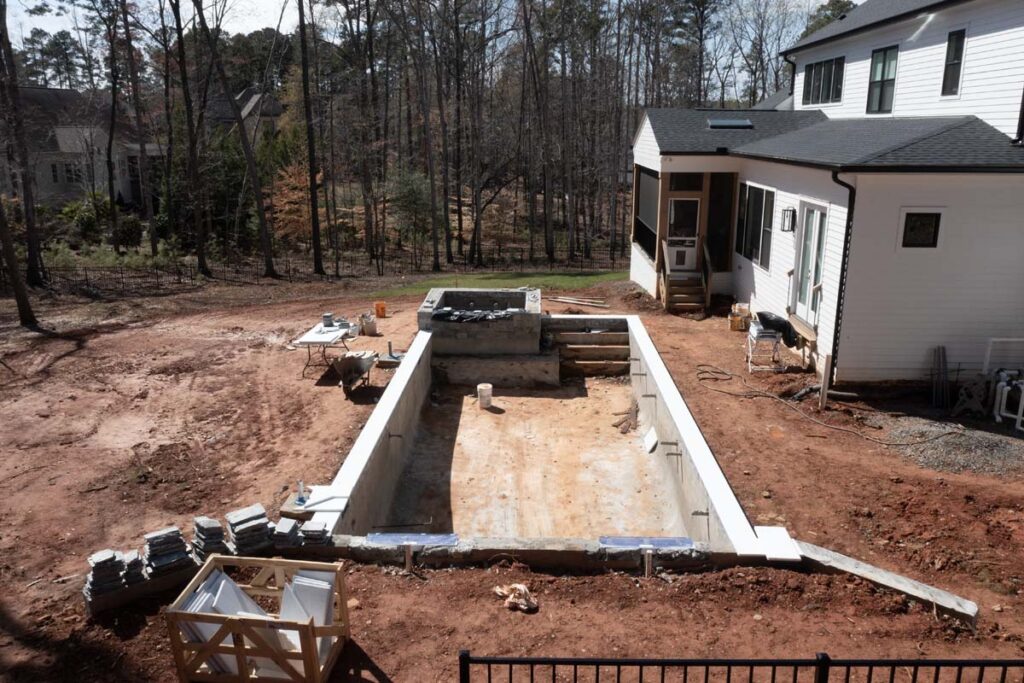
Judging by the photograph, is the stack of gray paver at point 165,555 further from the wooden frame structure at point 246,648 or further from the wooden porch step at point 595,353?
the wooden porch step at point 595,353

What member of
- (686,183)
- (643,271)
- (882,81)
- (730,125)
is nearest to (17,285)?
(643,271)

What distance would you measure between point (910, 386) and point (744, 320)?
Answer: 3.99 meters

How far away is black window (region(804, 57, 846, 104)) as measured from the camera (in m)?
16.5

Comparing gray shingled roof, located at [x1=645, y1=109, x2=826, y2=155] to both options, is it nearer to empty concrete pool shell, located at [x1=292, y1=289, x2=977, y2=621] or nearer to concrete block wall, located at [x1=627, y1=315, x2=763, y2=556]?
empty concrete pool shell, located at [x1=292, y1=289, x2=977, y2=621]

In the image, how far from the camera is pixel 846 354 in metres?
10.3

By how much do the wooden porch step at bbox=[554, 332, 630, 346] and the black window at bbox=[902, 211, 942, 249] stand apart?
5526 millimetres

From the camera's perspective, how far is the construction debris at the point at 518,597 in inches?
219

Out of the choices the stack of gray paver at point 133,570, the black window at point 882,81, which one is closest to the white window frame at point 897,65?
the black window at point 882,81

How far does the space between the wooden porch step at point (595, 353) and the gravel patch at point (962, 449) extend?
5639mm

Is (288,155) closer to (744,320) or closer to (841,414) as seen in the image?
(744,320)

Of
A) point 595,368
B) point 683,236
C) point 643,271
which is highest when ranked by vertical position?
point 683,236

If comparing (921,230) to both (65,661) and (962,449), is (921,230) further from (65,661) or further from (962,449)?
(65,661)

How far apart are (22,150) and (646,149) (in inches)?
607

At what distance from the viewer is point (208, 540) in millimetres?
5984
